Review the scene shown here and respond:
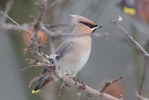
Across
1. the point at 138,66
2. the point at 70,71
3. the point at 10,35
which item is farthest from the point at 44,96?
the point at 70,71

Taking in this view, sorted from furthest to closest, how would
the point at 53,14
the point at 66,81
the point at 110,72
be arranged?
the point at 110,72
the point at 53,14
the point at 66,81

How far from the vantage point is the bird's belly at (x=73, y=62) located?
2.54 m

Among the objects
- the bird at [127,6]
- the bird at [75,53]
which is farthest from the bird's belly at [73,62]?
the bird at [127,6]

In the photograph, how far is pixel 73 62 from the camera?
8.39ft

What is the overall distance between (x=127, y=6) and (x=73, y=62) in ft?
10.2

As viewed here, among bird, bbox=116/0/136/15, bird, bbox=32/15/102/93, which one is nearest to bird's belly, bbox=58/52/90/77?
bird, bbox=32/15/102/93

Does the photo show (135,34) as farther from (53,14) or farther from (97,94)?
(97,94)

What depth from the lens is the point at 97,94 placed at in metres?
2.13

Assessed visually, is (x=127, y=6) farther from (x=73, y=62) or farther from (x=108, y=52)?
(x=73, y=62)

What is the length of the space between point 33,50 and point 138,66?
2.19 m

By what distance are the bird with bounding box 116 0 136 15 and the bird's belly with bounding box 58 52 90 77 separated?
9.48 feet

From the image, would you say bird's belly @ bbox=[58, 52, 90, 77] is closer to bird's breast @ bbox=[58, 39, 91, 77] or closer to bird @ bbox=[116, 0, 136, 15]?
bird's breast @ bbox=[58, 39, 91, 77]

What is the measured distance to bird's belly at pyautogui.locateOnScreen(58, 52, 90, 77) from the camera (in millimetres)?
2537

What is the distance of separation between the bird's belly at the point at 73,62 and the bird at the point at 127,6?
9.48ft
